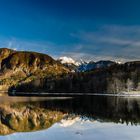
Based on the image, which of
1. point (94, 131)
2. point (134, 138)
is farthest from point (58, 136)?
point (134, 138)

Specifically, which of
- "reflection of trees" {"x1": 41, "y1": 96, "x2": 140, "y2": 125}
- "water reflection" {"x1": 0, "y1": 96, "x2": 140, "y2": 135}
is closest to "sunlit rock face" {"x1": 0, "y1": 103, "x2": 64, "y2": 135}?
"water reflection" {"x1": 0, "y1": 96, "x2": 140, "y2": 135}

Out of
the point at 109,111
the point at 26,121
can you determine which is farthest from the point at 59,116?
the point at 109,111

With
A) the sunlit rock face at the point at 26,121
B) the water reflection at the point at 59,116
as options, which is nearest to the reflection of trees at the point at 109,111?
the water reflection at the point at 59,116

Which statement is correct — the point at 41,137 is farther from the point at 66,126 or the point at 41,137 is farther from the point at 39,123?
the point at 39,123

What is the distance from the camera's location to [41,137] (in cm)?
4347

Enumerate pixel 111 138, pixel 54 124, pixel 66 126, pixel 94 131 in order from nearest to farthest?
pixel 111 138 < pixel 94 131 < pixel 66 126 < pixel 54 124

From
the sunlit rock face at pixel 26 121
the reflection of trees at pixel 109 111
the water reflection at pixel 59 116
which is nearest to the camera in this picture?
the sunlit rock face at pixel 26 121

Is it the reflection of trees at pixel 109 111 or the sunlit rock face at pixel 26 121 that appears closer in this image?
the sunlit rock face at pixel 26 121

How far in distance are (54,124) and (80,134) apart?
45.6ft

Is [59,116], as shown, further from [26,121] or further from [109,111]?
[109,111]

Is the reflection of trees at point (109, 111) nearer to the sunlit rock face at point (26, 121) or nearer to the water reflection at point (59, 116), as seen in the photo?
the water reflection at point (59, 116)

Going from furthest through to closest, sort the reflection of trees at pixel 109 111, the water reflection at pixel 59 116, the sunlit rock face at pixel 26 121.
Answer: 1. the reflection of trees at pixel 109 111
2. the water reflection at pixel 59 116
3. the sunlit rock face at pixel 26 121

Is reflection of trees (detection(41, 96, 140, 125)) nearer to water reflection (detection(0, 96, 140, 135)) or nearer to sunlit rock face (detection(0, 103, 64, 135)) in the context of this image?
water reflection (detection(0, 96, 140, 135))

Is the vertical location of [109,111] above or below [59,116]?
above
